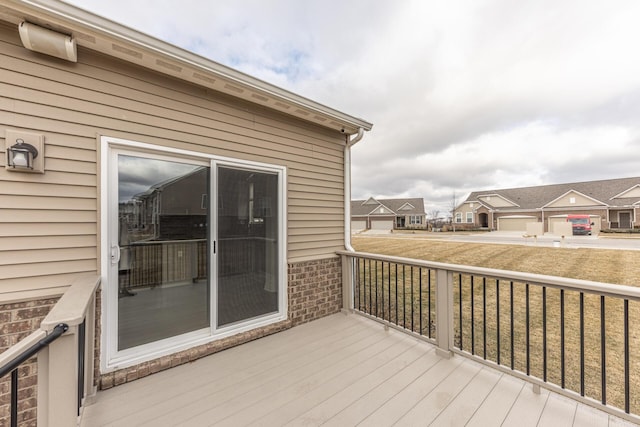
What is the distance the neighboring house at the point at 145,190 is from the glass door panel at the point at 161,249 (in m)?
0.01

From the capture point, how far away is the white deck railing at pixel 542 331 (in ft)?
5.64

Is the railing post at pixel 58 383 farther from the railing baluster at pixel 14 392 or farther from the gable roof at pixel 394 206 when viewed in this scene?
the gable roof at pixel 394 206

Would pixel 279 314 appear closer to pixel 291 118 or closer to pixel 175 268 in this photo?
pixel 175 268

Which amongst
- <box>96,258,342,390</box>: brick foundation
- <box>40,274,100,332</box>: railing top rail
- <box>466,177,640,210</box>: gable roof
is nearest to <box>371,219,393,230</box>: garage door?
<box>466,177,640,210</box>: gable roof

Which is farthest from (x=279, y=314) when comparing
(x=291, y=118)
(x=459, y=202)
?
(x=459, y=202)

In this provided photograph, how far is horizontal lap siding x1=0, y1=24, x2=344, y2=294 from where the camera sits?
1.79m

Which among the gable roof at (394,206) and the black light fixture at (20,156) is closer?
the black light fixture at (20,156)

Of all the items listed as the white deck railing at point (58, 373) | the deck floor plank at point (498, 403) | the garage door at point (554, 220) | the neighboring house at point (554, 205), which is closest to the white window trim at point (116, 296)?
the white deck railing at point (58, 373)

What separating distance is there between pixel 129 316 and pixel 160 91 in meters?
2.14

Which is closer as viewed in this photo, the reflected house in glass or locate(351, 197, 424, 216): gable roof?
the reflected house in glass

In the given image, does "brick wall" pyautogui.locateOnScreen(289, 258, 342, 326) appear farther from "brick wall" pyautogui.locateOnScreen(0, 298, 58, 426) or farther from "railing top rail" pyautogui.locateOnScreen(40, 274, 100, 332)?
"brick wall" pyautogui.locateOnScreen(0, 298, 58, 426)

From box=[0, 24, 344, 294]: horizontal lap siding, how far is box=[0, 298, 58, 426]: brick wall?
0.49ft

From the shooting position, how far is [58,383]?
44.9 inches

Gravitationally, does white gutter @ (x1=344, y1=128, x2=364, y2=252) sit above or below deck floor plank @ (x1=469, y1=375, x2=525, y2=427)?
above
